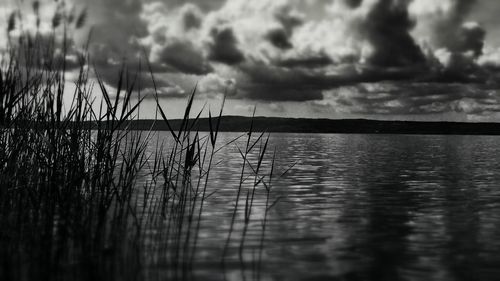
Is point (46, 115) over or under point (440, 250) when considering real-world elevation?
over

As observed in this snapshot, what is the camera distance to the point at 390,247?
313 inches

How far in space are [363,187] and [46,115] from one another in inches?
449

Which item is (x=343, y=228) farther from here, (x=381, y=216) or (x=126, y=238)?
(x=126, y=238)

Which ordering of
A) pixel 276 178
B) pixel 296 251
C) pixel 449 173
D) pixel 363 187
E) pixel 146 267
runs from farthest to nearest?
pixel 449 173 < pixel 276 178 < pixel 363 187 < pixel 296 251 < pixel 146 267

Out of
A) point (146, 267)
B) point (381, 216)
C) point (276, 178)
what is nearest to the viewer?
point (146, 267)

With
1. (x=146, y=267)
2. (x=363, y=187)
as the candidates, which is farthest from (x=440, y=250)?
(x=363, y=187)

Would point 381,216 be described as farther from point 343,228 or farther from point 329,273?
point 329,273

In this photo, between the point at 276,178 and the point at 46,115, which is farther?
the point at 276,178

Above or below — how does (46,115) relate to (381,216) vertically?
above

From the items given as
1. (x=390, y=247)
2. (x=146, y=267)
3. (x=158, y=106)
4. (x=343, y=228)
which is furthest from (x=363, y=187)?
(x=146, y=267)

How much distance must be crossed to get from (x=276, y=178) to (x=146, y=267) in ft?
43.3

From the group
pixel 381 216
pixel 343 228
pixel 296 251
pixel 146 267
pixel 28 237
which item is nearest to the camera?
pixel 146 267

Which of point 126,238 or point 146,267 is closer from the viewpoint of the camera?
point 146,267

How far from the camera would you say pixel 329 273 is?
6.41 m
